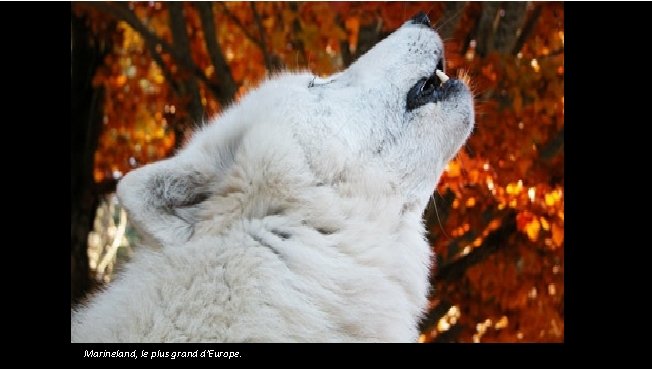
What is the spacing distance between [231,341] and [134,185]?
0.65 meters

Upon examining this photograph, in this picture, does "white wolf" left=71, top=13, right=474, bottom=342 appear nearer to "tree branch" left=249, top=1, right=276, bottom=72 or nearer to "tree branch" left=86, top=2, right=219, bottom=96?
"tree branch" left=249, top=1, right=276, bottom=72

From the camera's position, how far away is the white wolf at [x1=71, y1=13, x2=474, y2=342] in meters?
2.63

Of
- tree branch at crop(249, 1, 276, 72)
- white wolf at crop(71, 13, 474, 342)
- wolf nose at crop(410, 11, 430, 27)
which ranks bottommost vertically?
white wolf at crop(71, 13, 474, 342)

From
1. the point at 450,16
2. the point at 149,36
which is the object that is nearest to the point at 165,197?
the point at 450,16

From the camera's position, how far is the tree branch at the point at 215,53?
760 cm

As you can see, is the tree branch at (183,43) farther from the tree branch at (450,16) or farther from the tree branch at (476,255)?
the tree branch at (476,255)

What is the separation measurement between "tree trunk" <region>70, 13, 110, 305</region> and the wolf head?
6.73 m

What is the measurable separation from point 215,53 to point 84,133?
3.28m

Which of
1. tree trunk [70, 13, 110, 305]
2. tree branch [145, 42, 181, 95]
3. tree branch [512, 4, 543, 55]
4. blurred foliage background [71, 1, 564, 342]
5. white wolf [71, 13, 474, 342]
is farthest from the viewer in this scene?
tree trunk [70, 13, 110, 305]

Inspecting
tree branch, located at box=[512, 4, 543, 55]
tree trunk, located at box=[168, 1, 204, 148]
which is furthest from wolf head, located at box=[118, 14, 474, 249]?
tree trunk, located at box=[168, 1, 204, 148]

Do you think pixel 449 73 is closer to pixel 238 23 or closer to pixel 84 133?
pixel 238 23

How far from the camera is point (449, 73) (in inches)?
239
